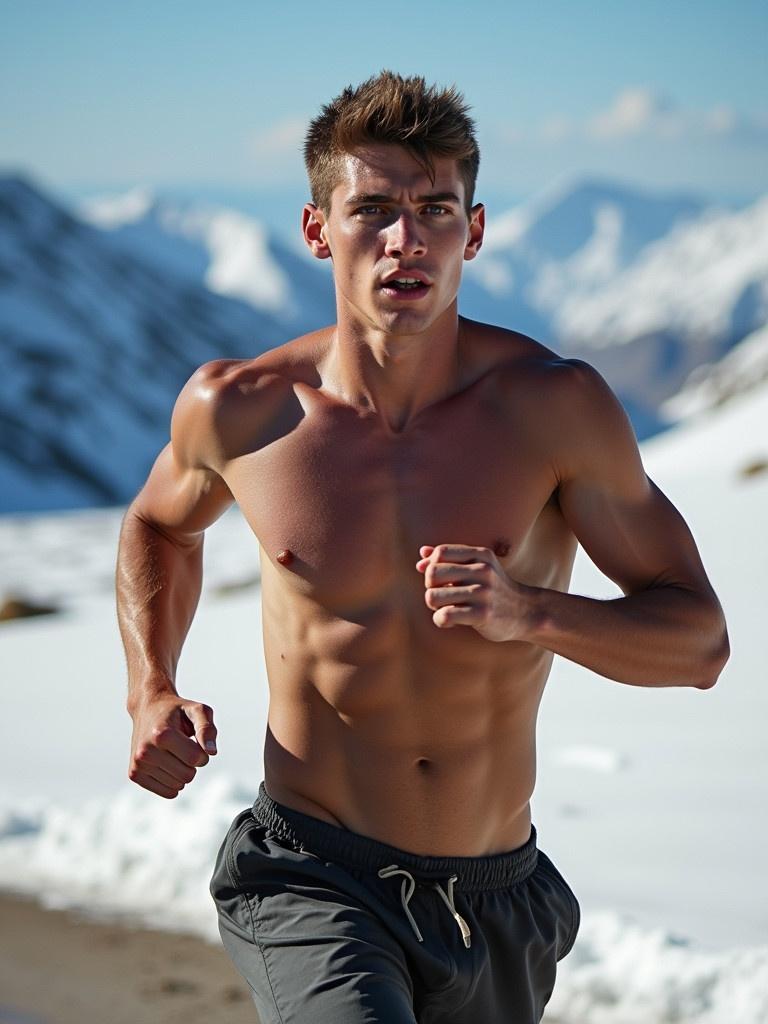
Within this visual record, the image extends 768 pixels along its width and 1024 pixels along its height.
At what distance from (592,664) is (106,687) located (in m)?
6.08

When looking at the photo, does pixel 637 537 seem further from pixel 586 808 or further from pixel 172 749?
pixel 586 808

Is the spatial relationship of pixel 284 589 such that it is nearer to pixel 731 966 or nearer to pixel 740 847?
pixel 731 966

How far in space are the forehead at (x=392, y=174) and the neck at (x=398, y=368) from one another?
0.21 meters

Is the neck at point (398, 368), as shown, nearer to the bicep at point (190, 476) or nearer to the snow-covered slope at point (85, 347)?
the bicep at point (190, 476)

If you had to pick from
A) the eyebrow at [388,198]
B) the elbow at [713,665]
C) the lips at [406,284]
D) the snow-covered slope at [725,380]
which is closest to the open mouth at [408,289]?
the lips at [406,284]

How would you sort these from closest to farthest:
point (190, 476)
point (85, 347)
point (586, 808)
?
point (190, 476)
point (586, 808)
point (85, 347)

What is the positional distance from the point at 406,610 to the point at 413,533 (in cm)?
12

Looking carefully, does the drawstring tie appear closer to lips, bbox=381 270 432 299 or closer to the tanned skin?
the tanned skin

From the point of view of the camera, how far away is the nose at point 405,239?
224cm

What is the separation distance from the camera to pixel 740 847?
493 centimetres

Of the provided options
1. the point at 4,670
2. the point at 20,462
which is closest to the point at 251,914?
the point at 4,670

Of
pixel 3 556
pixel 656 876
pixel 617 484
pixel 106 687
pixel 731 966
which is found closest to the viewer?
pixel 617 484

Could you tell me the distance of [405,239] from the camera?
224cm

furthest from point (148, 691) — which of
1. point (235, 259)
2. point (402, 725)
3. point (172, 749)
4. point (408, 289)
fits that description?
point (235, 259)
